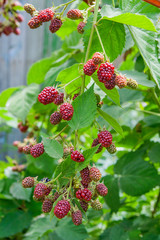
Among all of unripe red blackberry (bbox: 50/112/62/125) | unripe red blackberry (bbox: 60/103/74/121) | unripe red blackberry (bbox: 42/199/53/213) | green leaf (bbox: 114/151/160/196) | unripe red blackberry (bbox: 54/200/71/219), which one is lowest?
green leaf (bbox: 114/151/160/196)

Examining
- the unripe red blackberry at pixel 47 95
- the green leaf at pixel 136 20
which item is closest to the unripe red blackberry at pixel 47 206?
the unripe red blackberry at pixel 47 95

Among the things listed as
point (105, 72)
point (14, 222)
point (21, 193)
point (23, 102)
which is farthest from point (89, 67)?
point (14, 222)

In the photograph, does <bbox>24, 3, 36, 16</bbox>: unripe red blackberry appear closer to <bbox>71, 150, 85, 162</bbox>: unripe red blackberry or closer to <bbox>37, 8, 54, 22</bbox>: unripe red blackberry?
<bbox>37, 8, 54, 22</bbox>: unripe red blackberry

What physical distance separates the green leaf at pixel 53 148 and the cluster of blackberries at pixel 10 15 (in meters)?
0.70

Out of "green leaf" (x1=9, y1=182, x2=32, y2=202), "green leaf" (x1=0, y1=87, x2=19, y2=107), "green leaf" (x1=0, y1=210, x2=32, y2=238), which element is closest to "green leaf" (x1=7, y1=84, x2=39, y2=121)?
"green leaf" (x1=0, y1=87, x2=19, y2=107)

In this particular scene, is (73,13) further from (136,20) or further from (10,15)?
(10,15)

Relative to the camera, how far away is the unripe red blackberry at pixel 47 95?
1.14 feet

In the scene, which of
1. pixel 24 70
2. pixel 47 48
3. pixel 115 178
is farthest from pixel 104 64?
pixel 24 70

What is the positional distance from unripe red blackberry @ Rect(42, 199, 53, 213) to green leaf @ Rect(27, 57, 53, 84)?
56cm

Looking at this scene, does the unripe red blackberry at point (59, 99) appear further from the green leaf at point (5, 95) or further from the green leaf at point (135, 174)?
the green leaf at point (5, 95)

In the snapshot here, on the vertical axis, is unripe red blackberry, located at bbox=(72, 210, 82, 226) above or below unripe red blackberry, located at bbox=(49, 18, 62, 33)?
below

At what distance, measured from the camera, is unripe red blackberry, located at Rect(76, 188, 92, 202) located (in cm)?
32

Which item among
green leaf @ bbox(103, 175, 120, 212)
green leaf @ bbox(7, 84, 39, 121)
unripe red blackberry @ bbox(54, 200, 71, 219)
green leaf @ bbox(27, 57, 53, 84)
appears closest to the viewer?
unripe red blackberry @ bbox(54, 200, 71, 219)

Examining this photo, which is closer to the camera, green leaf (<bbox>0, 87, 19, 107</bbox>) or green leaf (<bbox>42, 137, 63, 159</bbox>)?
green leaf (<bbox>42, 137, 63, 159</bbox>)
